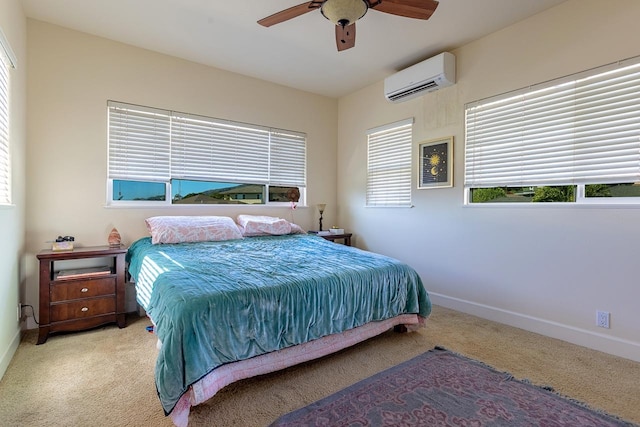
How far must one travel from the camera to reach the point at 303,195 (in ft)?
15.3

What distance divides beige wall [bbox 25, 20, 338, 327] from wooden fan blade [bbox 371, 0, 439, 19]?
2.40m

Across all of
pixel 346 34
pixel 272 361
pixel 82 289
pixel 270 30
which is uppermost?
pixel 270 30

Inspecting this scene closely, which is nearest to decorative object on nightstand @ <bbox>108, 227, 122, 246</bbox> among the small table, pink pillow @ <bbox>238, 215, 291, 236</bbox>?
pink pillow @ <bbox>238, 215, 291, 236</bbox>

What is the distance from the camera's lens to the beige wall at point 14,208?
6.88 ft

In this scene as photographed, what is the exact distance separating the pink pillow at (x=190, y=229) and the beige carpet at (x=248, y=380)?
888 millimetres

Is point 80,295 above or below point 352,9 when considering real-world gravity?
below

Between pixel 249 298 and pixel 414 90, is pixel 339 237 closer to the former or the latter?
pixel 414 90

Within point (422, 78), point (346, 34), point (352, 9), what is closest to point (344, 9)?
point (352, 9)

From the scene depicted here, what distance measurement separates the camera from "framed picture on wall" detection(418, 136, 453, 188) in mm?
3395

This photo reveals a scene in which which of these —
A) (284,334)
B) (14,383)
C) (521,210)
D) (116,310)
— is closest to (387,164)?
(521,210)

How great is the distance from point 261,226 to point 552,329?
3021 mm

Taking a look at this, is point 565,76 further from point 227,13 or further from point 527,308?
point 227,13

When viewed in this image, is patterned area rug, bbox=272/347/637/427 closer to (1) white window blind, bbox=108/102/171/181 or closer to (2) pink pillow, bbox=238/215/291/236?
(2) pink pillow, bbox=238/215/291/236

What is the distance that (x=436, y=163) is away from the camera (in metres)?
3.52
